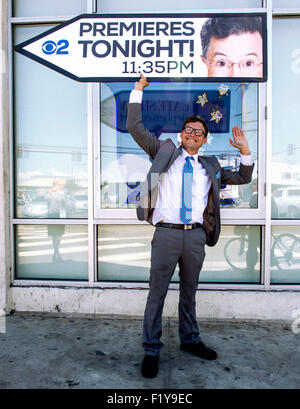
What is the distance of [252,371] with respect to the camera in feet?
8.98

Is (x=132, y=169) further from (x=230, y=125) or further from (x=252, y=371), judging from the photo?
(x=252, y=371)

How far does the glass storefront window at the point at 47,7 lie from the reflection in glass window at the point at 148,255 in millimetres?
2586

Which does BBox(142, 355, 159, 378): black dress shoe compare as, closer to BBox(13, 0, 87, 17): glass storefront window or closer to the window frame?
the window frame

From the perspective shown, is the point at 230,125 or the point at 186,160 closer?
the point at 186,160

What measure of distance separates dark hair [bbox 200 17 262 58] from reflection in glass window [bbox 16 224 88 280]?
247 centimetres

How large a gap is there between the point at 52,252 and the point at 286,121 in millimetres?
3191

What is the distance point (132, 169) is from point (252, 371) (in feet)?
7.88

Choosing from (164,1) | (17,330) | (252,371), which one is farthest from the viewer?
(164,1)

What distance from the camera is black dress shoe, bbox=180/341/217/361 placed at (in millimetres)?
2907

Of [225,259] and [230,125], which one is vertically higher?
[230,125]

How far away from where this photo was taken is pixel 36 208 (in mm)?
4008
